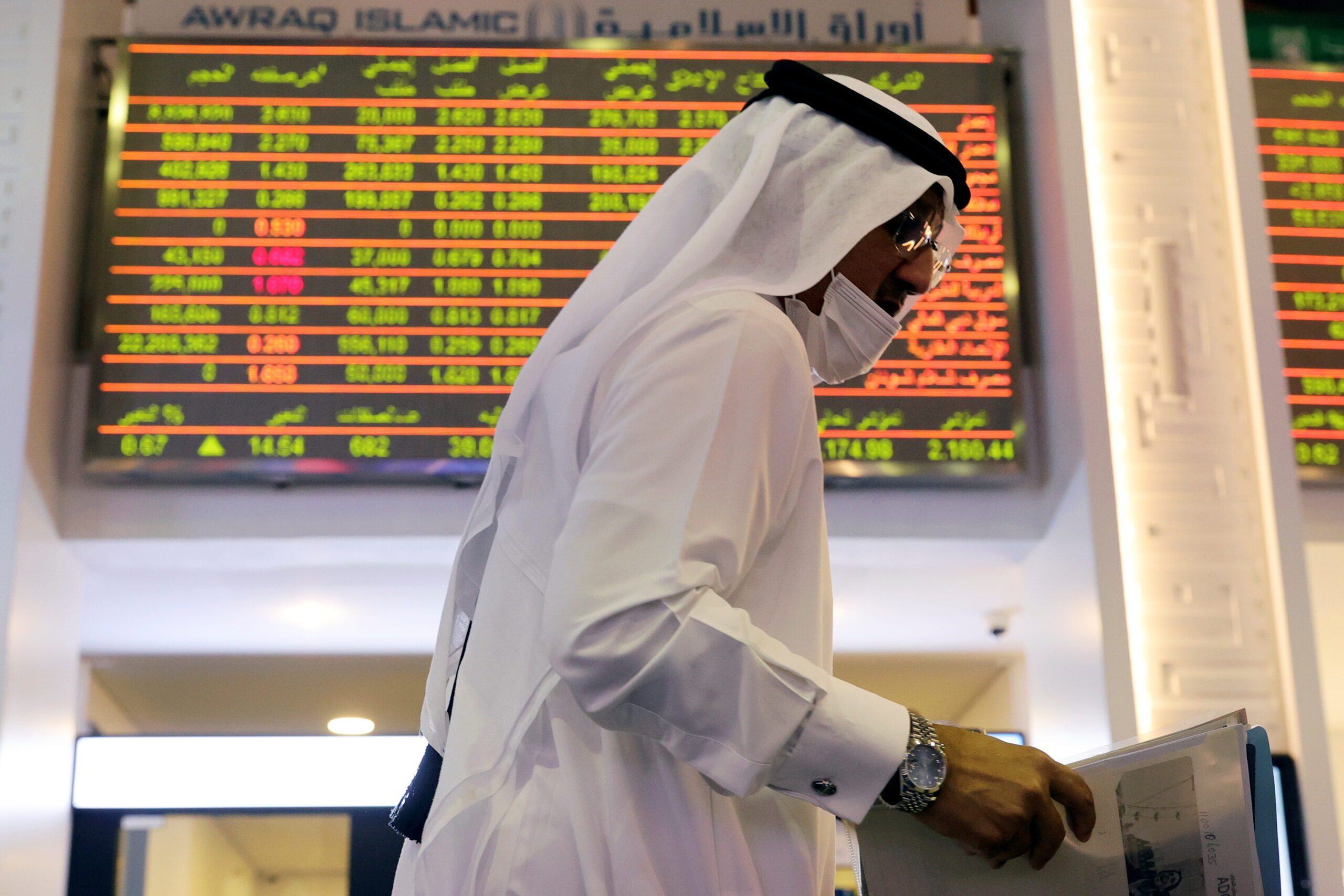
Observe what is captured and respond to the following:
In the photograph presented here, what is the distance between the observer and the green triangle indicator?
143 inches

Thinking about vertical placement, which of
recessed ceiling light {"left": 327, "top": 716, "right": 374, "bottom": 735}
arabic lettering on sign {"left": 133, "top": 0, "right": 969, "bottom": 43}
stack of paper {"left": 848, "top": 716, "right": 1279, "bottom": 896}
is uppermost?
arabic lettering on sign {"left": 133, "top": 0, "right": 969, "bottom": 43}

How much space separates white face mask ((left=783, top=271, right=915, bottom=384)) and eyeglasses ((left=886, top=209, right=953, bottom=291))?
0.07m

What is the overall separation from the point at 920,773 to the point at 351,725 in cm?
580

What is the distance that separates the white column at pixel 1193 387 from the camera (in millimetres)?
3637

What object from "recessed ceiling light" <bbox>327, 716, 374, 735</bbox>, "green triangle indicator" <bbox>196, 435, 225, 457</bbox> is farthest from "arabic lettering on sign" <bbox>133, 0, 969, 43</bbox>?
"recessed ceiling light" <bbox>327, 716, 374, 735</bbox>

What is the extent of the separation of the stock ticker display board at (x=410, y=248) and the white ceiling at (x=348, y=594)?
32 cm

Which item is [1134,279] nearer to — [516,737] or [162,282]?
[162,282]

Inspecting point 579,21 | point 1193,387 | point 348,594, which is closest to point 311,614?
point 348,594

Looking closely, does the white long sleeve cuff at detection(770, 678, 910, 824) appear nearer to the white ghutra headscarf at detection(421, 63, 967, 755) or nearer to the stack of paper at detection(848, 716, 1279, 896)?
the stack of paper at detection(848, 716, 1279, 896)

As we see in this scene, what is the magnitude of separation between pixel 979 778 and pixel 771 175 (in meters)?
0.69

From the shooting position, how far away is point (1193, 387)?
3.81 metres

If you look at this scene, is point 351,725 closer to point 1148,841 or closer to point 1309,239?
point 1309,239

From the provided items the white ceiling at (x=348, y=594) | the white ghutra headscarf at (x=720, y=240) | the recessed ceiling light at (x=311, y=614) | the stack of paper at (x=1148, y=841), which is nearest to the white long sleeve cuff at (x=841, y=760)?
the stack of paper at (x=1148, y=841)

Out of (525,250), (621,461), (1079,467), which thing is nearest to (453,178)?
(525,250)
